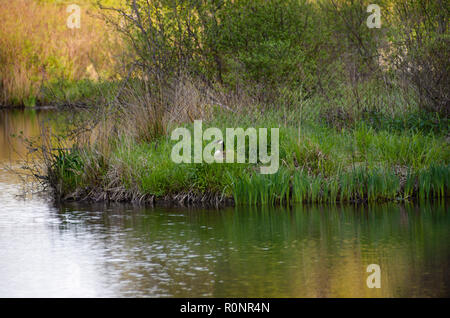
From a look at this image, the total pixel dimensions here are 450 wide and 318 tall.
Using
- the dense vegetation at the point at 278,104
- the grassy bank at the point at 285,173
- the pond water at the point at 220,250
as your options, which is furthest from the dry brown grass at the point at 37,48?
the pond water at the point at 220,250

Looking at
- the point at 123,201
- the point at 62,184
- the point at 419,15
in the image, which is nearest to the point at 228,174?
the point at 123,201

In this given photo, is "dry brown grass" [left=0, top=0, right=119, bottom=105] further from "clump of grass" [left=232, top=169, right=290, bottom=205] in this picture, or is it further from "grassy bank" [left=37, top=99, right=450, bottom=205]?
"clump of grass" [left=232, top=169, right=290, bottom=205]

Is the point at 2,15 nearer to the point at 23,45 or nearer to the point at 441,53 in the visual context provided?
the point at 23,45

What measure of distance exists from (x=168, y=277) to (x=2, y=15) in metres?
29.4

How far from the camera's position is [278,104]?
50.4ft

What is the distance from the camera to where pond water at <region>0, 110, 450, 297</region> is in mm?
7344

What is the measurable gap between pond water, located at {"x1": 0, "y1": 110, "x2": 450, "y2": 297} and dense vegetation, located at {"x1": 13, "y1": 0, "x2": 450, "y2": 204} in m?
0.52

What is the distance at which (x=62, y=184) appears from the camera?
12.6 metres

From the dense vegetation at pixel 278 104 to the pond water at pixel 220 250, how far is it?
52cm

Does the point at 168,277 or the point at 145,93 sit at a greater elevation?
the point at 145,93

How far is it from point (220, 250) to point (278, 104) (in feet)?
22.4

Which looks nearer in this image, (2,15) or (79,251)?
(79,251)

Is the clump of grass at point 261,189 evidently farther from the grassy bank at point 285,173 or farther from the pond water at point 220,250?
the pond water at point 220,250
